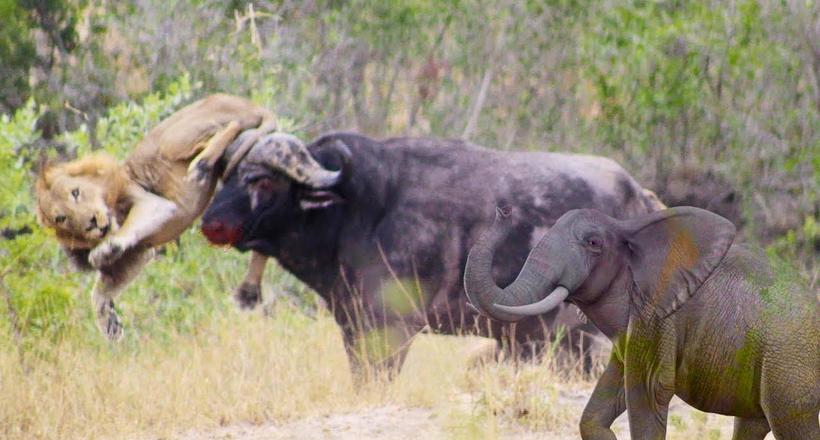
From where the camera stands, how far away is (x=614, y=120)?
43.1 ft

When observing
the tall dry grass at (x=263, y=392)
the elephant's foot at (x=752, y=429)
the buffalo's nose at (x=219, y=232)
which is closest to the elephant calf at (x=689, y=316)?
the elephant's foot at (x=752, y=429)

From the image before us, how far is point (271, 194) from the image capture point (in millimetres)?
9484

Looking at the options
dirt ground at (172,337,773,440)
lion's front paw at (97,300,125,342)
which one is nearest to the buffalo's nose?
lion's front paw at (97,300,125,342)

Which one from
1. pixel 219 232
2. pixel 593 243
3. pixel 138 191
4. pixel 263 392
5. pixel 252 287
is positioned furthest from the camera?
pixel 252 287

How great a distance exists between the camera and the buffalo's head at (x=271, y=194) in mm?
9336

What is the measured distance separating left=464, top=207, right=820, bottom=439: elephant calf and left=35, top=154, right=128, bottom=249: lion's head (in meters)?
4.12

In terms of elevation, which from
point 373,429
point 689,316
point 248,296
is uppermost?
point 689,316

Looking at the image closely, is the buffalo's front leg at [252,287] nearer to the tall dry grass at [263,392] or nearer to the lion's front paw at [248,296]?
the lion's front paw at [248,296]

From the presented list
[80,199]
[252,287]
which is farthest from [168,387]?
[252,287]

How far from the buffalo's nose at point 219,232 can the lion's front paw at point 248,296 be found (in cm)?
75

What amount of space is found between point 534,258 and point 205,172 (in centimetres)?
408

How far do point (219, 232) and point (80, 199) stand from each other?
0.84 meters

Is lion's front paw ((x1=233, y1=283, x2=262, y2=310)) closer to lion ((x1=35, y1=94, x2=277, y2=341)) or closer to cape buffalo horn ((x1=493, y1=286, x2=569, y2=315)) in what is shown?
lion ((x1=35, y1=94, x2=277, y2=341))

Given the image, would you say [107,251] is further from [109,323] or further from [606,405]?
[606,405]
